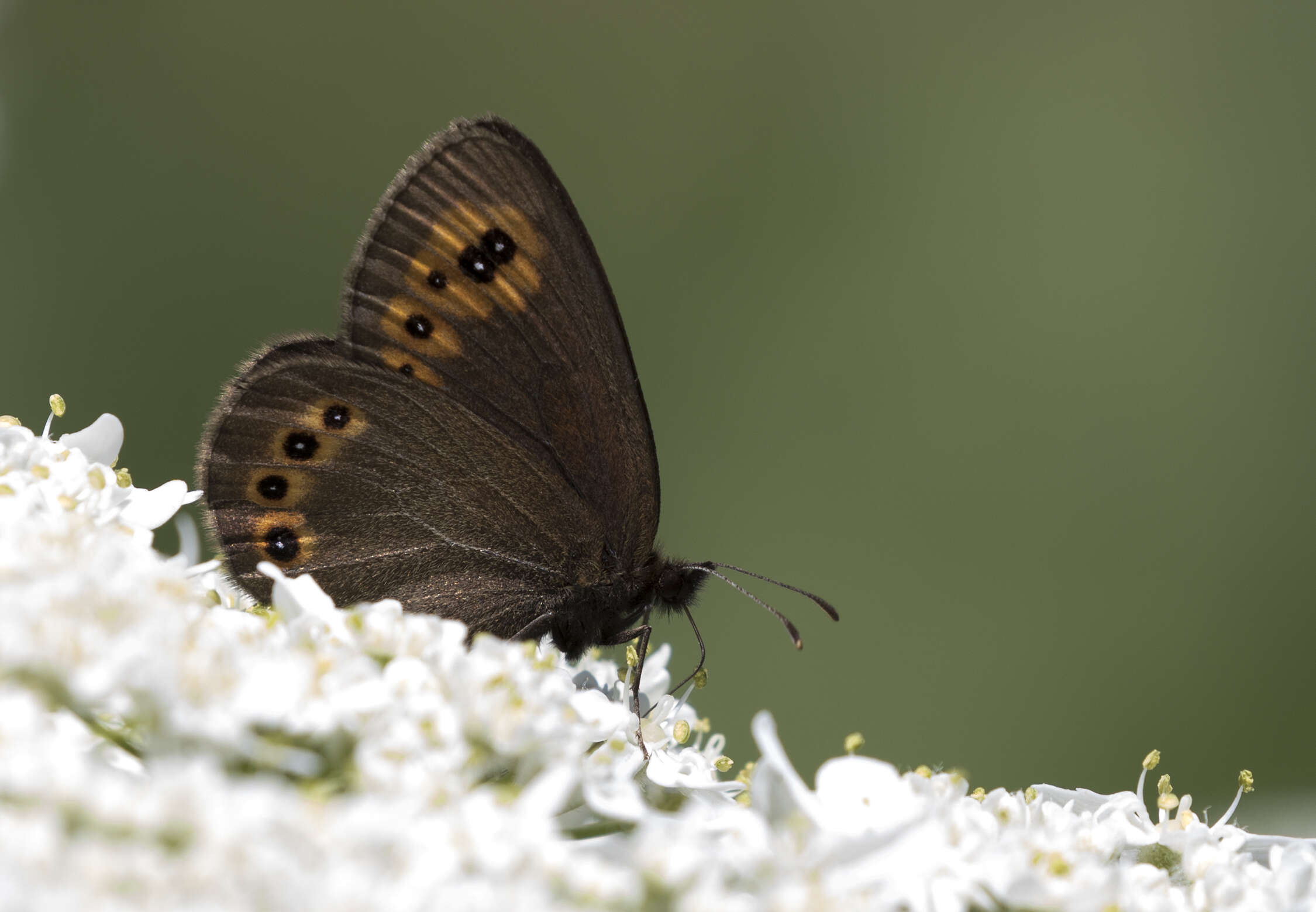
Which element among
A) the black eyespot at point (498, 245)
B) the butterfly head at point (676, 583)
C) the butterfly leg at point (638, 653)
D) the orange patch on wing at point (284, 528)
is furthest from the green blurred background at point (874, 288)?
the black eyespot at point (498, 245)

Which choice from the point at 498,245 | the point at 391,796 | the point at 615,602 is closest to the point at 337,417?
the point at 498,245

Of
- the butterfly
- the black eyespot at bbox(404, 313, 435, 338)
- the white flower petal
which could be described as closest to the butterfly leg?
the butterfly

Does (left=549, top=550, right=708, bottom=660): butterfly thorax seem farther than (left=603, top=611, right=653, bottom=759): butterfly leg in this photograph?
Yes

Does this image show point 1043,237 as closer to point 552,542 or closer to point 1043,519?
point 1043,519

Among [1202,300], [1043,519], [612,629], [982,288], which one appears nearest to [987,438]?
[1043,519]

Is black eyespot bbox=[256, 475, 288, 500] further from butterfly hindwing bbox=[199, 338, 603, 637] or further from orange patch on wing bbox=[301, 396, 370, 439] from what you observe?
orange patch on wing bbox=[301, 396, 370, 439]
